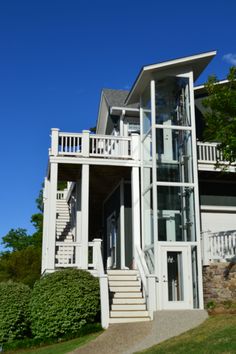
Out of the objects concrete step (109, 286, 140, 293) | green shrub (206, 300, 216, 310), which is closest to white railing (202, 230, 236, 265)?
green shrub (206, 300, 216, 310)

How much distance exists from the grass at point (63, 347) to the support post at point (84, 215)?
3.35m

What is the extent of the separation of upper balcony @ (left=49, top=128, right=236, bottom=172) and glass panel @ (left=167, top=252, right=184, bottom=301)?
12.3ft

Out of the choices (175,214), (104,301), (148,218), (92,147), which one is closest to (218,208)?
(175,214)

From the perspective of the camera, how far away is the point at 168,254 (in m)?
14.0

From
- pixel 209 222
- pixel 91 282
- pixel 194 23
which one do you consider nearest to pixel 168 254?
pixel 91 282

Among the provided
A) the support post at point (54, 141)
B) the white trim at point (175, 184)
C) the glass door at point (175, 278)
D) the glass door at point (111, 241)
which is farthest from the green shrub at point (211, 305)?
the support post at point (54, 141)

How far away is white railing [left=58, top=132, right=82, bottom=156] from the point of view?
1596 centimetres

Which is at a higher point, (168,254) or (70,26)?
(70,26)

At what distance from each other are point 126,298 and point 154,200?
3.04 meters

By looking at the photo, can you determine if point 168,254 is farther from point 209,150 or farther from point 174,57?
point 174,57

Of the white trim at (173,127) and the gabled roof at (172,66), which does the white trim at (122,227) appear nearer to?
the white trim at (173,127)

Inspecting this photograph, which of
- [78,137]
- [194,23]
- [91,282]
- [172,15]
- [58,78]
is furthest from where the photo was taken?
[58,78]

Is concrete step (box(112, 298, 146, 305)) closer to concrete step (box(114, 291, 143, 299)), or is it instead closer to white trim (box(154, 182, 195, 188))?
concrete step (box(114, 291, 143, 299))

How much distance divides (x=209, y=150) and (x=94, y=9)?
22.4 ft
